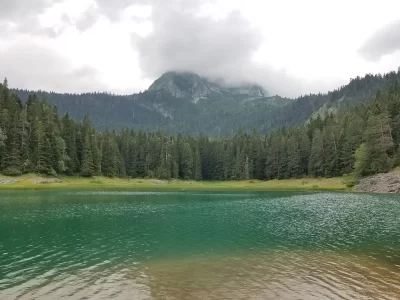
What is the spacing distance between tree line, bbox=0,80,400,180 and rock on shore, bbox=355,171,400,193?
3652 millimetres

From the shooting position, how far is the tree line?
114444 mm

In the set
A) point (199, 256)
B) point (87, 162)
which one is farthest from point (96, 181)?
point (199, 256)

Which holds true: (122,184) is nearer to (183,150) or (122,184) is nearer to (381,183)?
(183,150)

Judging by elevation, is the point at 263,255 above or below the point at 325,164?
below

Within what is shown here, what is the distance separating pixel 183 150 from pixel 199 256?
15936 cm

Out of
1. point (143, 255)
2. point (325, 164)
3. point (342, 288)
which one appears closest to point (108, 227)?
point (143, 255)

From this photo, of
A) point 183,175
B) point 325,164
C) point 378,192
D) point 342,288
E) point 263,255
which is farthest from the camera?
point 183,175

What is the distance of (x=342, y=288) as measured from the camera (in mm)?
20562

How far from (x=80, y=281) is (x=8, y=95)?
143432 mm

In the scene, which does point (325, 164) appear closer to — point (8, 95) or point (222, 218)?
point (222, 218)

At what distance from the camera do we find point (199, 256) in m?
29.0

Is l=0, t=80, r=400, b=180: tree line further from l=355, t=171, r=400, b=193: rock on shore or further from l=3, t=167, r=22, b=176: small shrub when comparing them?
l=355, t=171, r=400, b=193: rock on shore

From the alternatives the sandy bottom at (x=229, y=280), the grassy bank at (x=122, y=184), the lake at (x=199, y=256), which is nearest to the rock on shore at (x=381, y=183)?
the grassy bank at (x=122, y=184)

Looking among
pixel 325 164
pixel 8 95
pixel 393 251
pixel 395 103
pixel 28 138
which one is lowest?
pixel 393 251
